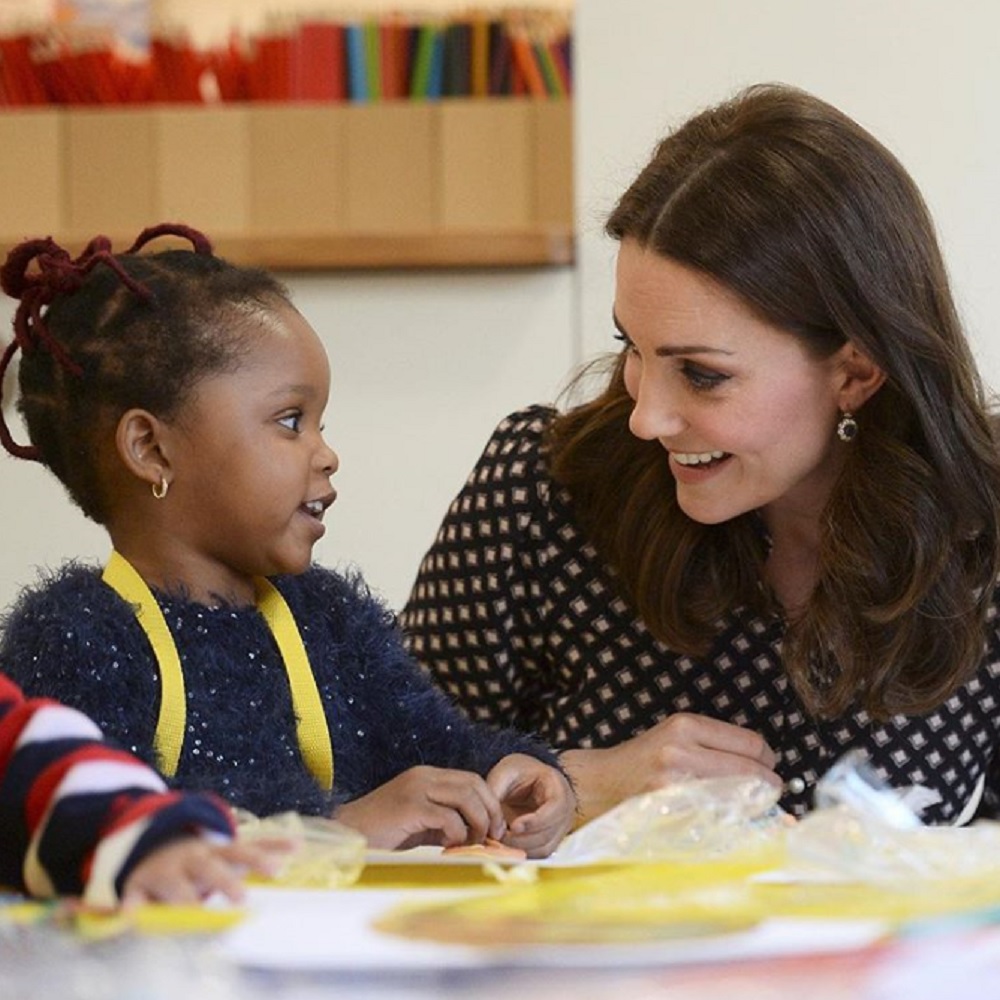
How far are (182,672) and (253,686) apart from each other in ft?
0.17

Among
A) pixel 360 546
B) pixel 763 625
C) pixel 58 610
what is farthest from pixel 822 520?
pixel 360 546

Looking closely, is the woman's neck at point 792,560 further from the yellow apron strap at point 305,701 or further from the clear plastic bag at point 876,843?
the clear plastic bag at point 876,843

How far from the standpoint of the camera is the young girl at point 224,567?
111cm

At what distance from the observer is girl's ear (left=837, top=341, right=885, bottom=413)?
1.45 meters

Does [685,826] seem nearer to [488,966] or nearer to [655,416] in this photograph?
[488,966]

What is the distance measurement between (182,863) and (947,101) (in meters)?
1.78

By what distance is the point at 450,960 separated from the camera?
0.58m

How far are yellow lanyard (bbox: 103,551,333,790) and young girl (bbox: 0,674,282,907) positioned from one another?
0.35m

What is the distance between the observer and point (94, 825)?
68cm

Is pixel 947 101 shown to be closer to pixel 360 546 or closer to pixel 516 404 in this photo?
pixel 516 404

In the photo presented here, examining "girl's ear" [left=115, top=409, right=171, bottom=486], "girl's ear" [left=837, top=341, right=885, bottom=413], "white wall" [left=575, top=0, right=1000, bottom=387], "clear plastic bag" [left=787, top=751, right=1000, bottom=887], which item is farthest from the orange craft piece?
"white wall" [left=575, top=0, right=1000, bottom=387]

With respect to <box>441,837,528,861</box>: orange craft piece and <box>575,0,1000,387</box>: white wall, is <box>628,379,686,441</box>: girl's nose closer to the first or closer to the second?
<box>441,837,528,861</box>: orange craft piece

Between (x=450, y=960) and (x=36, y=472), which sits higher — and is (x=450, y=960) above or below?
above

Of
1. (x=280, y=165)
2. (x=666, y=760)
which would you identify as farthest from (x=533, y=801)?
(x=280, y=165)
